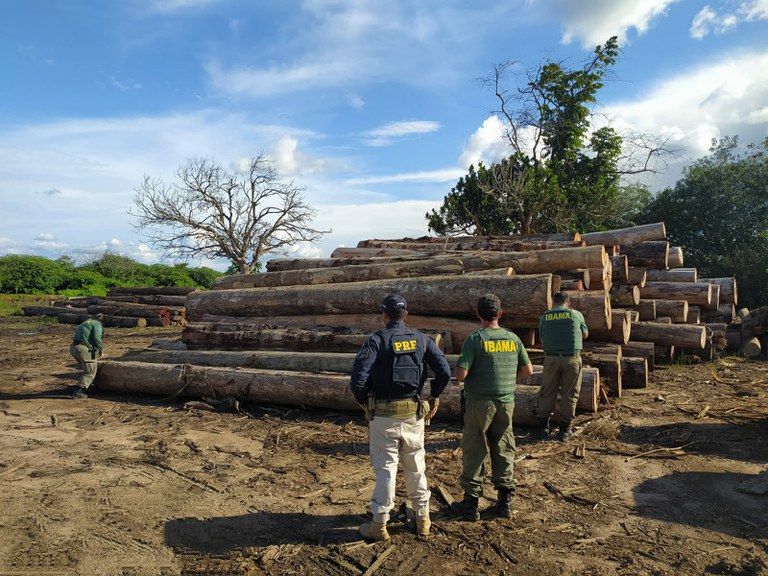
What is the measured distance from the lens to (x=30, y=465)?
19.5ft

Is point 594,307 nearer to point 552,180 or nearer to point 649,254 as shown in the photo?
point 649,254

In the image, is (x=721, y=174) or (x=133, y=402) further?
(x=721, y=174)

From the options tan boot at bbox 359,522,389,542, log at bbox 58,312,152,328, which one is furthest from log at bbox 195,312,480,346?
Answer: log at bbox 58,312,152,328

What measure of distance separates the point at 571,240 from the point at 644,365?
401cm

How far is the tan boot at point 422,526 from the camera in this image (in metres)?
4.32

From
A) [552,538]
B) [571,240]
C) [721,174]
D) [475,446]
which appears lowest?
[552,538]

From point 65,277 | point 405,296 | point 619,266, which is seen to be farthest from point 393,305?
point 65,277

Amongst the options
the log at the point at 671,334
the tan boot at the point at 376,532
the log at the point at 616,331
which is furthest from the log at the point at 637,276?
the tan boot at the point at 376,532

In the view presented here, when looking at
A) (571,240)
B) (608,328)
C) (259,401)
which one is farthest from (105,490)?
(571,240)

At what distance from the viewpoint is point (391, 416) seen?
4.31 m

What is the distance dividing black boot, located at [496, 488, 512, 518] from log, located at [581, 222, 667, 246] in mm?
10164

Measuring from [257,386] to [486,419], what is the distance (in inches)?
188

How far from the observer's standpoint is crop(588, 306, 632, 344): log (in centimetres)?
947

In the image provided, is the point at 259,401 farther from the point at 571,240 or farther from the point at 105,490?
the point at 571,240
